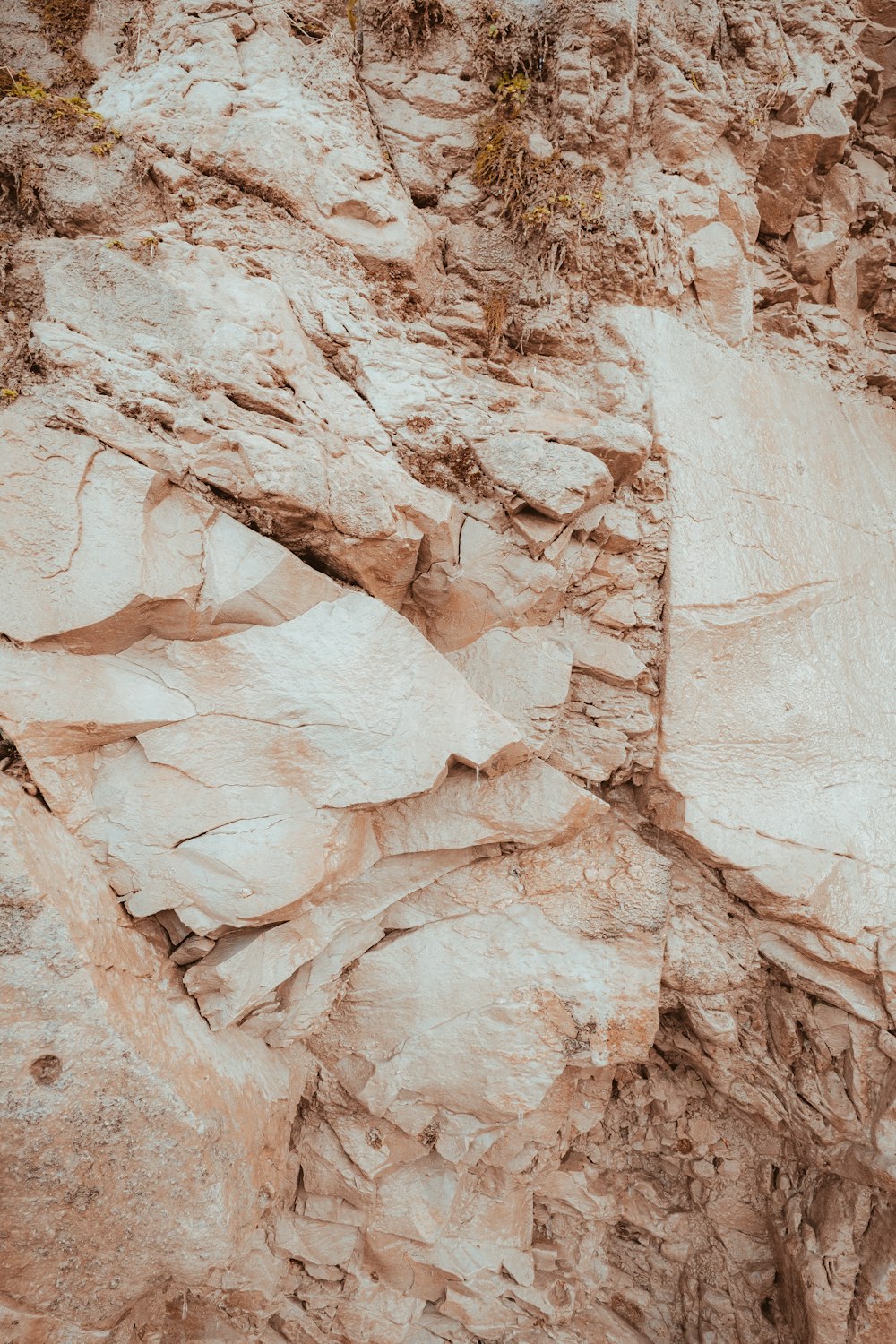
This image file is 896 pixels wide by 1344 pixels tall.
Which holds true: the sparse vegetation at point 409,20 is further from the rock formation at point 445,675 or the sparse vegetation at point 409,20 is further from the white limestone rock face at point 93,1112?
the white limestone rock face at point 93,1112

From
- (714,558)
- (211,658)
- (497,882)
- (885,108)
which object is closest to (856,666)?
(714,558)

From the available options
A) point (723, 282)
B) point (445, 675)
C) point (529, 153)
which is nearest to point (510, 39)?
point (529, 153)

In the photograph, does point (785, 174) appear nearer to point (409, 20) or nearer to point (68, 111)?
point (409, 20)

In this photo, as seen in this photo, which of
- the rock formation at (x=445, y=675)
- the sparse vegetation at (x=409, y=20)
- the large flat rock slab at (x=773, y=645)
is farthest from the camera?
the sparse vegetation at (x=409, y=20)

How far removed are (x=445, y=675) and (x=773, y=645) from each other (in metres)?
1.91

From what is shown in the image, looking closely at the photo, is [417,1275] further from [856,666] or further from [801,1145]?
[856,666]

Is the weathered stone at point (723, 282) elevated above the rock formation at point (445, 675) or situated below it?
above

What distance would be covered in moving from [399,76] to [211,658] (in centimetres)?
353

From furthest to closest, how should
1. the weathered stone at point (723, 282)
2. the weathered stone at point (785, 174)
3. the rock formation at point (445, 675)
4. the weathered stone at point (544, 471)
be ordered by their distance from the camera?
1. the weathered stone at point (785, 174)
2. the weathered stone at point (723, 282)
3. the weathered stone at point (544, 471)
4. the rock formation at point (445, 675)

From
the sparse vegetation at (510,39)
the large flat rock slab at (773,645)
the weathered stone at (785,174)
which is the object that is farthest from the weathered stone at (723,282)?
the sparse vegetation at (510,39)

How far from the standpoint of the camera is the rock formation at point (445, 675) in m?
3.02

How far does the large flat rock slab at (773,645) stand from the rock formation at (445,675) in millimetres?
29

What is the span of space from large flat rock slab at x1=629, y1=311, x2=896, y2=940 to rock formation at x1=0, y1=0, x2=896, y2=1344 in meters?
0.03

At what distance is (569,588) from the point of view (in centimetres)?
392
